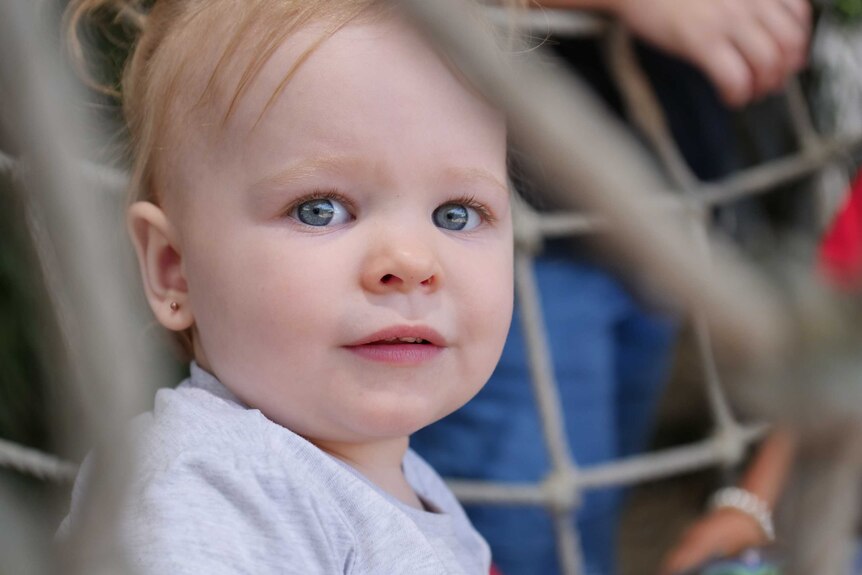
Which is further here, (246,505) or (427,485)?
(427,485)

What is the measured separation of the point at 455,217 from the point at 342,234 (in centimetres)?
7

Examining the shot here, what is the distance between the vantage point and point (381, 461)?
57 cm

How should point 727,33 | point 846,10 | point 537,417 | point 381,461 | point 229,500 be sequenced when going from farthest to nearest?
point 846,10 → point 537,417 → point 727,33 → point 381,461 → point 229,500

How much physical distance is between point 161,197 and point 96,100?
0.86ft

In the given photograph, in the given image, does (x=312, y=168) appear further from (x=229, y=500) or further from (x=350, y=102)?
(x=229, y=500)

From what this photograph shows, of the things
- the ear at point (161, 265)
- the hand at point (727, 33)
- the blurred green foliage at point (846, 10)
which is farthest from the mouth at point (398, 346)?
the blurred green foliage at point (846, 10)

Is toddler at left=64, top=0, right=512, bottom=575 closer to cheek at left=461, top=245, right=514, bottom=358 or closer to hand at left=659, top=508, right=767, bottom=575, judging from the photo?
cheek at left=461, top=245, right=514, bottom=358

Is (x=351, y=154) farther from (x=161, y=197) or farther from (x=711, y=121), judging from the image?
(x=711, y=121)

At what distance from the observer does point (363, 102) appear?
48 cm

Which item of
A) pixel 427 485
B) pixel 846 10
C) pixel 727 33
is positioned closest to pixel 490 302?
pixel 427 485

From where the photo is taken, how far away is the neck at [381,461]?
1.77 feet

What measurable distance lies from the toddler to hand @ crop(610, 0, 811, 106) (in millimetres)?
438

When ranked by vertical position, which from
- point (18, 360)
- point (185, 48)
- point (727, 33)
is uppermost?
point (727, 33)

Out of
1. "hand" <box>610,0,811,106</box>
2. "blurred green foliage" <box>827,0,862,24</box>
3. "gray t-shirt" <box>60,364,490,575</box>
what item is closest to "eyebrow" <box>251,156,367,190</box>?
"gray t-shirt" <box>60,364,490,575</box>
